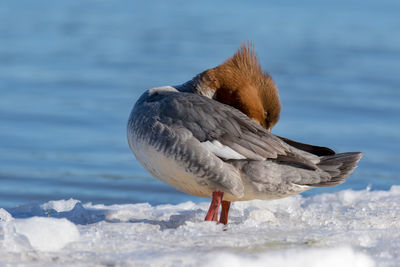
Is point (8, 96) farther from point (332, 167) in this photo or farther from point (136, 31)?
point (332, 167)

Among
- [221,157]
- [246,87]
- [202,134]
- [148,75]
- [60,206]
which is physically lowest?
[60,206]

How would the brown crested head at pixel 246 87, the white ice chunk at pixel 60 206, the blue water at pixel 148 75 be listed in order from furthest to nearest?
1. the blue water at pixel 148 75
2. the white ice chunk at pixel 60 206
3. the brown crested head at pixel 246 87

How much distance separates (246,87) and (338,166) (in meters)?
0.83

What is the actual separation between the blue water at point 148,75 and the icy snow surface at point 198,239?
2.35 metres

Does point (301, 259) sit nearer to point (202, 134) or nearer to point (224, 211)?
point (202, 134)

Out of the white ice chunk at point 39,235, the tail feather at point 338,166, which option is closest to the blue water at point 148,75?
the tail feather at point 338,166

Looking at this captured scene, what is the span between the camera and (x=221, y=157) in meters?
4.23

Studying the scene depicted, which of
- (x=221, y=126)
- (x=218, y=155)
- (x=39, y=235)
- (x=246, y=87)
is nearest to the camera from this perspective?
(x=39, y=235)

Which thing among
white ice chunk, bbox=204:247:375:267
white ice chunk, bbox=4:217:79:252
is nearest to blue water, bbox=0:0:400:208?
white ice chunk, bbox=4:217:79:252

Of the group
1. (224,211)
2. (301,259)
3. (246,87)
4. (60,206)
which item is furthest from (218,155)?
(60,206)

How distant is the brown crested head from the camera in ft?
15.7

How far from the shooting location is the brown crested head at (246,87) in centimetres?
478

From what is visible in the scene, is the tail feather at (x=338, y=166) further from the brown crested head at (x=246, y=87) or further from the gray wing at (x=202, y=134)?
the brown crested head at (x=246, y=87)

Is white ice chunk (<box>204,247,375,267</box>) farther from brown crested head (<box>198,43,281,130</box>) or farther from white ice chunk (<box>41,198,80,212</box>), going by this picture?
white ice chunk (<box>41,198,80,212</box>)
